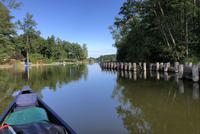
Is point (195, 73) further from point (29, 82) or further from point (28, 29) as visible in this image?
point (28, 29)

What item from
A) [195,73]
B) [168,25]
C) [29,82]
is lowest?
[29,82]

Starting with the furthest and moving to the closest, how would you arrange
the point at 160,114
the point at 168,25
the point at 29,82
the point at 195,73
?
1. the point at 168,25
2. the point at 29,82
3. the point at 195,73
4. the point at 160,114

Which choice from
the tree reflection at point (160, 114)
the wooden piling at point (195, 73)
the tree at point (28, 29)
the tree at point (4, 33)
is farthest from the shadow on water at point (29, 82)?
the tree at point (28, 29)

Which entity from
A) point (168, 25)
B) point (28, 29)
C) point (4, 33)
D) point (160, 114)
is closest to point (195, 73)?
point (160, 114)

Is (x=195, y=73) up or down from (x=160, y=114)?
up

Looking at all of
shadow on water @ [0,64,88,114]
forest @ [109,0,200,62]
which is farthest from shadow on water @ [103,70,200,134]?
forest @ [109,0,200,62]

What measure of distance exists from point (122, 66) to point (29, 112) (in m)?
24.4

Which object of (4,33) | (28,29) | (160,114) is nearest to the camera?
(160,114)

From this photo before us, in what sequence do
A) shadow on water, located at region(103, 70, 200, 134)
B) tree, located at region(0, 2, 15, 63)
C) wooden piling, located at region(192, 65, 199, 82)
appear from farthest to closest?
1. tree, located at region(0, 2, 15, 63)
2. wooden piling, located at region(192, 65, 199, 82)
3. shadow on water, located at region(103, 70, 200, 134)

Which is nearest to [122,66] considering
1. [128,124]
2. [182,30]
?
[182,30]

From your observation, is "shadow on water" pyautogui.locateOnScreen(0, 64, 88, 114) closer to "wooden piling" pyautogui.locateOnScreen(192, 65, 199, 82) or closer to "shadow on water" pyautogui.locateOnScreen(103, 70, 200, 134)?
"shadow on water" pyautogui.locateOnScreen(103, 70, 200, 134)

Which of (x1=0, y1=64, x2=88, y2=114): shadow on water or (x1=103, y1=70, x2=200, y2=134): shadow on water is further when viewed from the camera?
(x1=0, y1=64, x2=88, y2=114): shadow on water

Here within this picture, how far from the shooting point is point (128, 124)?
5.03 m

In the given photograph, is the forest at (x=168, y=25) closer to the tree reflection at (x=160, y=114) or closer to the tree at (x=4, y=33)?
the tree reflection at (x=160, y=114)
